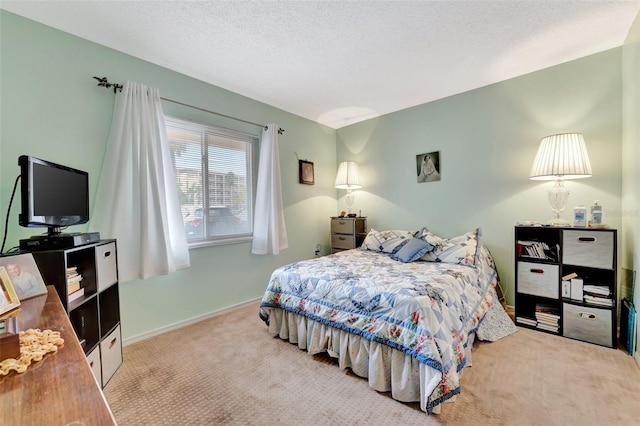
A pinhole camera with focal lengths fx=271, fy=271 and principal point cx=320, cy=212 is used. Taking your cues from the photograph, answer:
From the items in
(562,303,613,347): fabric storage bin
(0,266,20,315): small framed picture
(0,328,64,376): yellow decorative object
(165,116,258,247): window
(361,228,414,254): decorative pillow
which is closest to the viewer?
(0,328,64,376): yellow decorative object

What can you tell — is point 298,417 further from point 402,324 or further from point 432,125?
point 432,125

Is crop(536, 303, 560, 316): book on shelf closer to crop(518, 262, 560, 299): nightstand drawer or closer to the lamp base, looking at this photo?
crop(518, 262, 560, 299): nightstand drawer

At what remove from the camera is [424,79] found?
2.94 meters

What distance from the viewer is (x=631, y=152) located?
2188mm

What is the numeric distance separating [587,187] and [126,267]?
13.9 ft

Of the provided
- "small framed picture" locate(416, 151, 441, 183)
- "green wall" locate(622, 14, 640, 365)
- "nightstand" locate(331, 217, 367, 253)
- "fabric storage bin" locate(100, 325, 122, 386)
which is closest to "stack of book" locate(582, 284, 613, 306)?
"green wall" locate(622, 14, 640, 365)

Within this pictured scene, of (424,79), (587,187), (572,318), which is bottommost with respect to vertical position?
(572,318)

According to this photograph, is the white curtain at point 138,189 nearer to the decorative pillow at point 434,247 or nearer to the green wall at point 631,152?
the decorative pillow at point 434,247

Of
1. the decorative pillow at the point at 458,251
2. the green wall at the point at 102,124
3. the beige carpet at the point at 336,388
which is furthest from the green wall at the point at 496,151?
the green wall at the point at 102,124

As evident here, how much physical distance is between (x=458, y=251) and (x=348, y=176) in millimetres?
1816

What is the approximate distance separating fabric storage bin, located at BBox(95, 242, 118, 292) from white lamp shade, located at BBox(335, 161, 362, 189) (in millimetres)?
2778

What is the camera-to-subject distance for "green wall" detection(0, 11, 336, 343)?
1906 mm

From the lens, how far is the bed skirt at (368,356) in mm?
1622

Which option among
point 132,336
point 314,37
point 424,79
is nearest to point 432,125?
point 424,79
